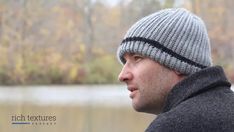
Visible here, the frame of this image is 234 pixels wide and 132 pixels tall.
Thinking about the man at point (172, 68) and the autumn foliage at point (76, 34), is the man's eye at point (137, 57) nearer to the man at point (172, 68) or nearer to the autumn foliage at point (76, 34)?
the man at point (172, 68)

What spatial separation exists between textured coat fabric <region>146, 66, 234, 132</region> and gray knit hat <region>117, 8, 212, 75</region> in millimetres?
38

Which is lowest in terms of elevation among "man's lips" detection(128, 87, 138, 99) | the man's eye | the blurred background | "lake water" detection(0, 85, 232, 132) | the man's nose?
the blurred background

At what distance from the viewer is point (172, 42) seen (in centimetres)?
88

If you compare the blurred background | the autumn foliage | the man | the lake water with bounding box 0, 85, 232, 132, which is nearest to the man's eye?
the man

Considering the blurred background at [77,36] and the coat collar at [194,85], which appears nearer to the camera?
the coat collar at [194,85]

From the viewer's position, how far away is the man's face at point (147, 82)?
2.85 ft

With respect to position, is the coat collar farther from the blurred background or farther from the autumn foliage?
the autumn foliage

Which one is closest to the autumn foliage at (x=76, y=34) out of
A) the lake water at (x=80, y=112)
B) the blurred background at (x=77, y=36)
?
the blurred background at (x=77, y=36)

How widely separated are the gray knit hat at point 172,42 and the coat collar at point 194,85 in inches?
1.3

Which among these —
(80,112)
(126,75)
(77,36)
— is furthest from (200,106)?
(77,36)

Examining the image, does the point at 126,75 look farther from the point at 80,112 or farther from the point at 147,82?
the point at 80,112

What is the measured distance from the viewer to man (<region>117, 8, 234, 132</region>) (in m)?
0.83

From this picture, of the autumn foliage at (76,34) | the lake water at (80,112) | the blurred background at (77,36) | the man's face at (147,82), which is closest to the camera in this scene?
the man's face at (147,82)

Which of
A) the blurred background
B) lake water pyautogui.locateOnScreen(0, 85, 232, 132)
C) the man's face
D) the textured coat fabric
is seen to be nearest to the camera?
the textured coat fabric
